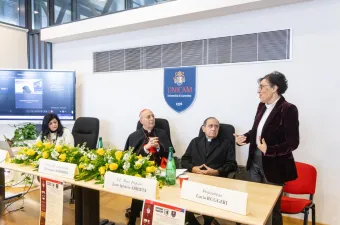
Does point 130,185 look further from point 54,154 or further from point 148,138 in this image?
point 148,138

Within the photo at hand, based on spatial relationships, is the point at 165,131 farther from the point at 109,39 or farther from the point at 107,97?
the point at 109,39

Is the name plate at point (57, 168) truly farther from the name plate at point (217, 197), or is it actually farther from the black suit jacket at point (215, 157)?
the black suit jacket at point (215, 157)

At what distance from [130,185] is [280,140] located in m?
1.14

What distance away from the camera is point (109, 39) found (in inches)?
155

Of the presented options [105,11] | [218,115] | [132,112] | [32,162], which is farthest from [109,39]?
[32,162]

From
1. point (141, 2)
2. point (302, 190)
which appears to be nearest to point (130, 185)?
point (302, 190)

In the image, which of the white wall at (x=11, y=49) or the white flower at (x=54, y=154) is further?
the white wall at (x=11, y=49)

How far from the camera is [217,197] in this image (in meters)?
1.30

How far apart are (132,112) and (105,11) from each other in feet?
5.07

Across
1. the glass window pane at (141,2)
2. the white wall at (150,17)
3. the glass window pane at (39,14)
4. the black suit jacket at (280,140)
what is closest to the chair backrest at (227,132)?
the black suit jacket at (280,140)

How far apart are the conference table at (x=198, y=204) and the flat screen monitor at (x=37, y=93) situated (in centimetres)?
201

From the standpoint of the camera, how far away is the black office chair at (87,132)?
338 centimetres

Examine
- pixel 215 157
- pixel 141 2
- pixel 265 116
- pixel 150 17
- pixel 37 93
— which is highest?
pixel 141 2

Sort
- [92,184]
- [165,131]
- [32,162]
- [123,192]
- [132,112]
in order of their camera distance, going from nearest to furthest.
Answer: [123,192], [92,184], [32,162], [165,131], [132,112]
